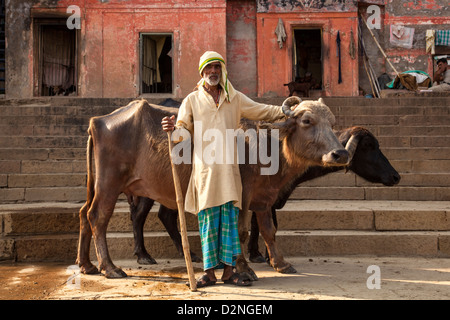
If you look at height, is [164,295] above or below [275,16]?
below

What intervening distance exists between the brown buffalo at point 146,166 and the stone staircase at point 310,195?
2.59 ft

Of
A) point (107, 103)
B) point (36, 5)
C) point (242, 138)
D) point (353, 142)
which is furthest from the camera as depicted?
point (36, 5)

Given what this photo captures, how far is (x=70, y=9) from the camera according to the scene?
14945 millimetres

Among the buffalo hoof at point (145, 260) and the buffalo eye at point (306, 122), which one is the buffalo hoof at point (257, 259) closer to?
the buffalo hoof at point (145, 260)

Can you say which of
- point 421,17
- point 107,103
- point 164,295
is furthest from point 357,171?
point 421,17

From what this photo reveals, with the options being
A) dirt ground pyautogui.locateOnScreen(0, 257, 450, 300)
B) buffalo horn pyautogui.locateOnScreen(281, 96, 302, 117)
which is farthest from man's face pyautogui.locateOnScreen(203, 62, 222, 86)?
dirt ground pyautogui.locateOnScreen(0, 257, 450, 300)

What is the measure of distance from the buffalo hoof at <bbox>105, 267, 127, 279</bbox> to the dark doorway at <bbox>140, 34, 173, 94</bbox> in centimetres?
1124

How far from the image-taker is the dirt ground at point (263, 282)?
12.8ft

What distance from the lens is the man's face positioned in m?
4.34

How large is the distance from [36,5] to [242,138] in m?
12.9

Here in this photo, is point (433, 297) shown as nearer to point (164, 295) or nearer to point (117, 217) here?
point (164, 295)
